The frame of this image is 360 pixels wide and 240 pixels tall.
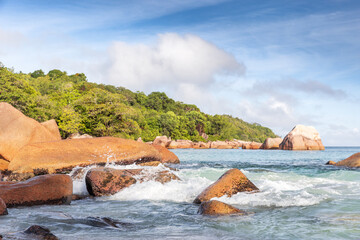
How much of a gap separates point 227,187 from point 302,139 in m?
41.2

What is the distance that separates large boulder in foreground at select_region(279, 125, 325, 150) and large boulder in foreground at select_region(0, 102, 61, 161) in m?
38.0

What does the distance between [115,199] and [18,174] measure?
16.0ft

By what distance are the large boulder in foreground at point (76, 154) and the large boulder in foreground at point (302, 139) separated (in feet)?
116

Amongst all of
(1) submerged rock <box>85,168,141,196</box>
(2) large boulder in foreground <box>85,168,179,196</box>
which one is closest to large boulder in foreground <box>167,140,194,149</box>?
(2) large boulder in foreground <box>85,168,179,196</box>

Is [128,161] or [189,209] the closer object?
[189,209]

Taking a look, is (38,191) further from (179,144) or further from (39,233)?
(179,144)

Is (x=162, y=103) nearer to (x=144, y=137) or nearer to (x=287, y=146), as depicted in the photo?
(x=144, y=137)

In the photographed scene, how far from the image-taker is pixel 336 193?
27.8 ft

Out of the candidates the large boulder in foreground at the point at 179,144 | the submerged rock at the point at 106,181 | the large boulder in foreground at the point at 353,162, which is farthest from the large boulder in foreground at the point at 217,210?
the large boulder in foreground at the point at 179,144

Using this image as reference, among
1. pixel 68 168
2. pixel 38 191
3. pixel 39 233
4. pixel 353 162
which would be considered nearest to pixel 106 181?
pixel 38 191

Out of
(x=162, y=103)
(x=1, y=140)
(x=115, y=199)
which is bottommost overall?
(x=115, y=199)

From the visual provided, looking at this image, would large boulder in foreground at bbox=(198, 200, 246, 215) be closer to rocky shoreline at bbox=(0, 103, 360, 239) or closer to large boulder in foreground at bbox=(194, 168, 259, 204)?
rocky shoreline at bbox=(0, 103, 360, 239)

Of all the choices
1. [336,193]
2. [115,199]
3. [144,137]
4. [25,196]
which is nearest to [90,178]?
[115,199]

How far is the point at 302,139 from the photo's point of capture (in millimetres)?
45500
